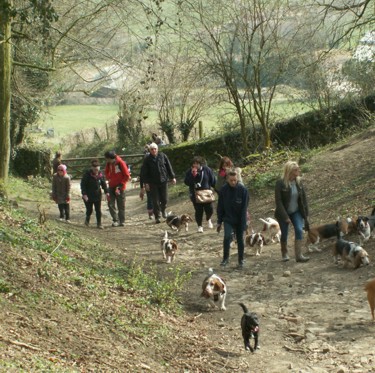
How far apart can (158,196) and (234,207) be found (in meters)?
6.34

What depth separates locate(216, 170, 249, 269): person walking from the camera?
522 inches

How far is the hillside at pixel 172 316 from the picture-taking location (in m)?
8.12

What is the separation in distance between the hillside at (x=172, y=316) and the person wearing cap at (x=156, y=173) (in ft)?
12.4

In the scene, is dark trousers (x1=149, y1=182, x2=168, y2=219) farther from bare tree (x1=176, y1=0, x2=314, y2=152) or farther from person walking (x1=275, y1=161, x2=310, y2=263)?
bare tree (x1=176, y1=0, x2=314, y2=152)

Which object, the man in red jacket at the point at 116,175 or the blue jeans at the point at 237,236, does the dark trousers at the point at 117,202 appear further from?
the blue jeans at the point at 237,236

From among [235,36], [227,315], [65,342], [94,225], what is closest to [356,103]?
[235,36]

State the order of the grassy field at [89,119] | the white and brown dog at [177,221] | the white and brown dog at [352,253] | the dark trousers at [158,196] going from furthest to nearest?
the grassy field at [89,119] < the dark trousers at [158,196] < the white and brown dog at [177,221] < the white and brown dog at [352,253]

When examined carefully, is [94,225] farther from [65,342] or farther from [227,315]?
[65,342]

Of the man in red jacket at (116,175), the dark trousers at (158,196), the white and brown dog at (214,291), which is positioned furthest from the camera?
the dark trousers at (158,196)

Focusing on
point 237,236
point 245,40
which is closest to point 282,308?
point 237,236

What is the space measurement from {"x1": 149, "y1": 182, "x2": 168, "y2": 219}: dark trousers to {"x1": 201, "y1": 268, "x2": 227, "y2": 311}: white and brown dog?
27.2ft

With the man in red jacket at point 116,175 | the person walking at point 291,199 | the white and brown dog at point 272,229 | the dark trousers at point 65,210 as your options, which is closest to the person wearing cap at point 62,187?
the dark trousers at point 65,210

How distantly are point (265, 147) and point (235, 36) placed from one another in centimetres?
425

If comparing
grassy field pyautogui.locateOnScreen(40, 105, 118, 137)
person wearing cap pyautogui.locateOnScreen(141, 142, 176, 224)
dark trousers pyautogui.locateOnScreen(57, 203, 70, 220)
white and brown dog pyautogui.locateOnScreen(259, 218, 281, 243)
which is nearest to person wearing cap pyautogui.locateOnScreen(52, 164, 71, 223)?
dark trousers pyautogui.locateOnScreen(57, 203, 70, 220)
